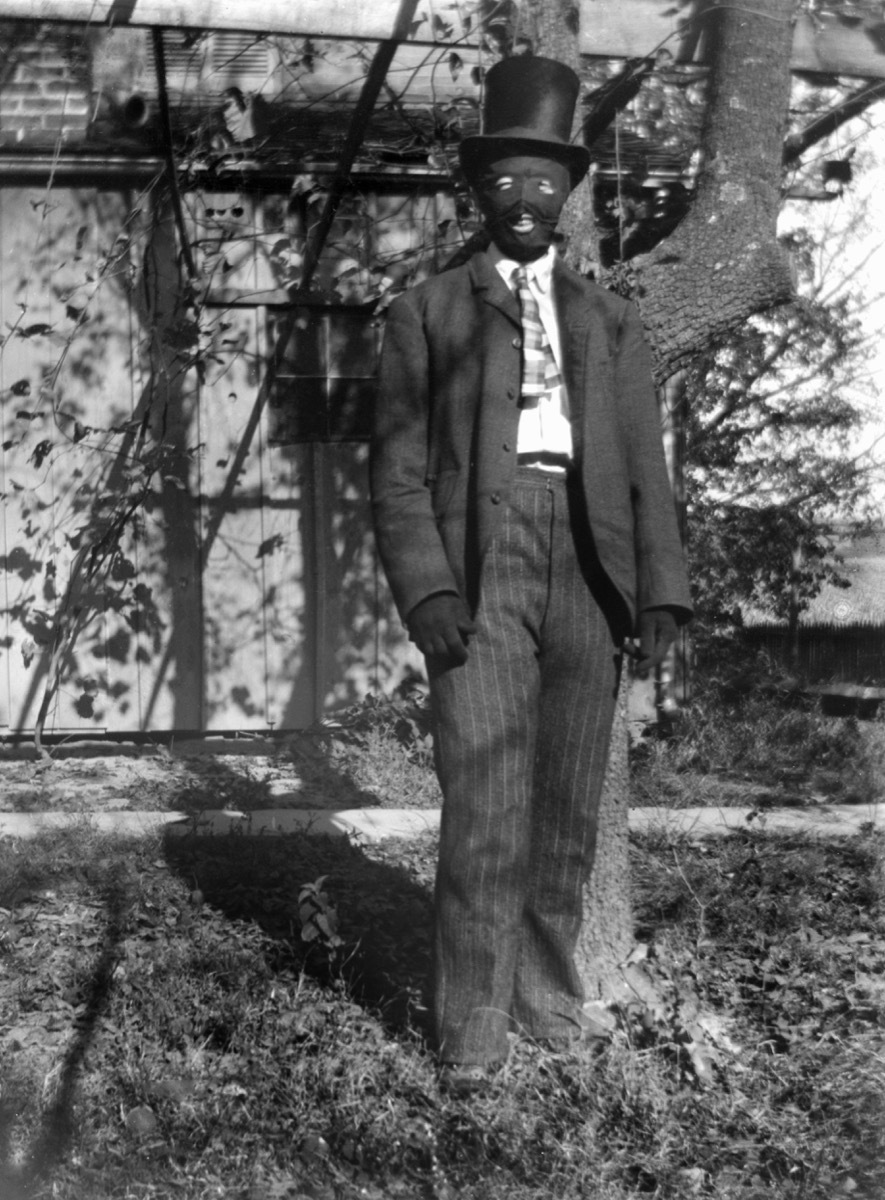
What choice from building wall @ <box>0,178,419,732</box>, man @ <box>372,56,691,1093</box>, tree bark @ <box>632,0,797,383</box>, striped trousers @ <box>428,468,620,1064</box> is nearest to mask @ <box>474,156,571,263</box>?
man @ <box>372,56,691,1093</box>

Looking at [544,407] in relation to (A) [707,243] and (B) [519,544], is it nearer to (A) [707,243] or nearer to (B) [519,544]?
(B) [519,544]

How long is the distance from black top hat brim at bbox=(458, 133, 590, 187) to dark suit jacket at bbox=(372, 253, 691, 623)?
221mm

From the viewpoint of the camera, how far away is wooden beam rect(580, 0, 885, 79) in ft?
15.3

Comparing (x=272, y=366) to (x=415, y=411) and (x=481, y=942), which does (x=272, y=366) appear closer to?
(x=415, y=411)

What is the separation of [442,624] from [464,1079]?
102cm

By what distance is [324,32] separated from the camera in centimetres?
443

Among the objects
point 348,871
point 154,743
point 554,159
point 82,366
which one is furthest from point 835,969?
point 82,366

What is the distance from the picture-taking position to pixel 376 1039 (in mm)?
3498

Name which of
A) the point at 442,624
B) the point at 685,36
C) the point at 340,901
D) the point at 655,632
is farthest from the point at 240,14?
the point at 340,901

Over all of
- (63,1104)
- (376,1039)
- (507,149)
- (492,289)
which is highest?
(507,149)

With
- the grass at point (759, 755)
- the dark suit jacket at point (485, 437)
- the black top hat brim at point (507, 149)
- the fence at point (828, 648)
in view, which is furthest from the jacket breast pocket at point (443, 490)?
the fence at point (828, 648)

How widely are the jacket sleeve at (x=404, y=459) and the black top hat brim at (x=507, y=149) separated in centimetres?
34

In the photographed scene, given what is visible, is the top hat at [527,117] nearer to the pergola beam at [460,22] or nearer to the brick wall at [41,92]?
the pergola beam at [460,22]

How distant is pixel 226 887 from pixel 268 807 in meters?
1.33
